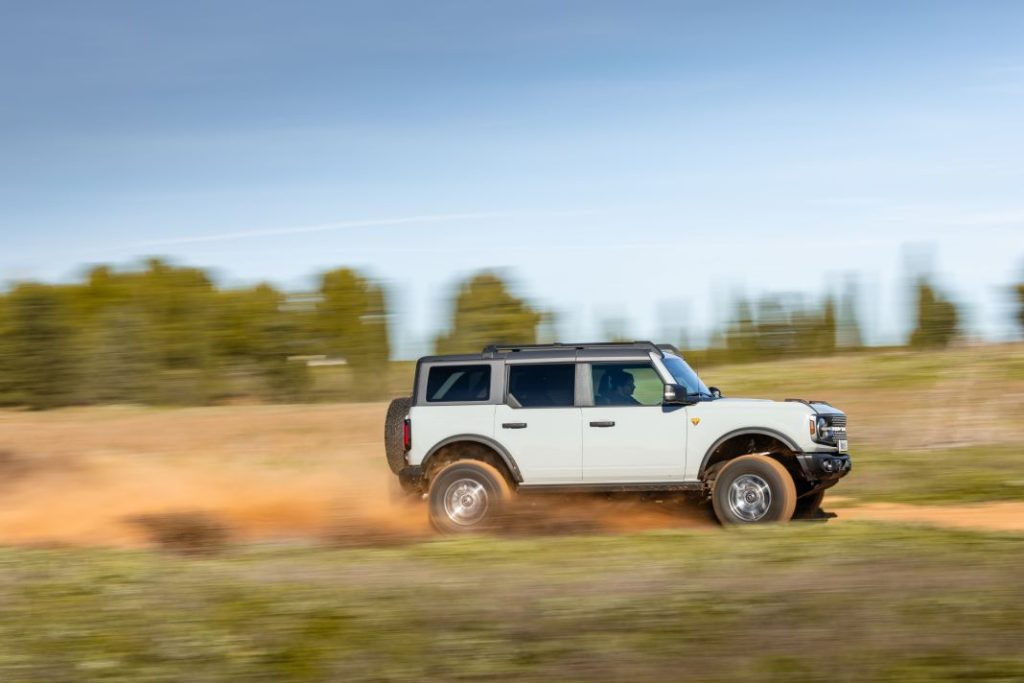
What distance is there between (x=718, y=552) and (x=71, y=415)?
89.1 ft

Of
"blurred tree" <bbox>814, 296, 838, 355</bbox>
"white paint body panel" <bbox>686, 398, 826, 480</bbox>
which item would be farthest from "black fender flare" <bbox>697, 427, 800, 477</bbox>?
"blurred tree" <bbox>814, 296, 838, 355</bbox>

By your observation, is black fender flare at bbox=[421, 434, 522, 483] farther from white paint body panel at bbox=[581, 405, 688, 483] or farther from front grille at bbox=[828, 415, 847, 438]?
front grille at bbox=[828, 415, 847, 438]

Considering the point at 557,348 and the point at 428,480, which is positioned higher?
the point at 557,348

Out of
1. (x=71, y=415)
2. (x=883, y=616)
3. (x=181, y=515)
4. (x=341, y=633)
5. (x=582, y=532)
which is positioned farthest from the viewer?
(x=71, y=415)

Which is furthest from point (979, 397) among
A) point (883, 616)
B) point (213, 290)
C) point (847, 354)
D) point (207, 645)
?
point (213, 290)

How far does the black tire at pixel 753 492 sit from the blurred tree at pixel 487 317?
25632 millimetres

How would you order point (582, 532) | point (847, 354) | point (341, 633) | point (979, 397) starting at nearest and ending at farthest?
point (341, 633) < point (582, 532) < point (979, 397) < point (847, 354)

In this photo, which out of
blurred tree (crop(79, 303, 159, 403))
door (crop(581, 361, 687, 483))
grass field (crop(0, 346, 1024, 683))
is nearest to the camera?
grass field (crop(0, 346, 1024, 683))

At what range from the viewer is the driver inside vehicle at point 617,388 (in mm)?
10953

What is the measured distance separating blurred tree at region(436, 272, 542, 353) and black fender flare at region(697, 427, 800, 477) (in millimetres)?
25490

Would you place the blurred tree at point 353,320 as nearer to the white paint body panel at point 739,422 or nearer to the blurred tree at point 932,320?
the blurred tree at point 932,320

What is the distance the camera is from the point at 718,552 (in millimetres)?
8789

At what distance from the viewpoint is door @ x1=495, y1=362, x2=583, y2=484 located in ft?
35.7

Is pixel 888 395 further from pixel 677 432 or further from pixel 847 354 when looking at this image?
pixel 677 432
